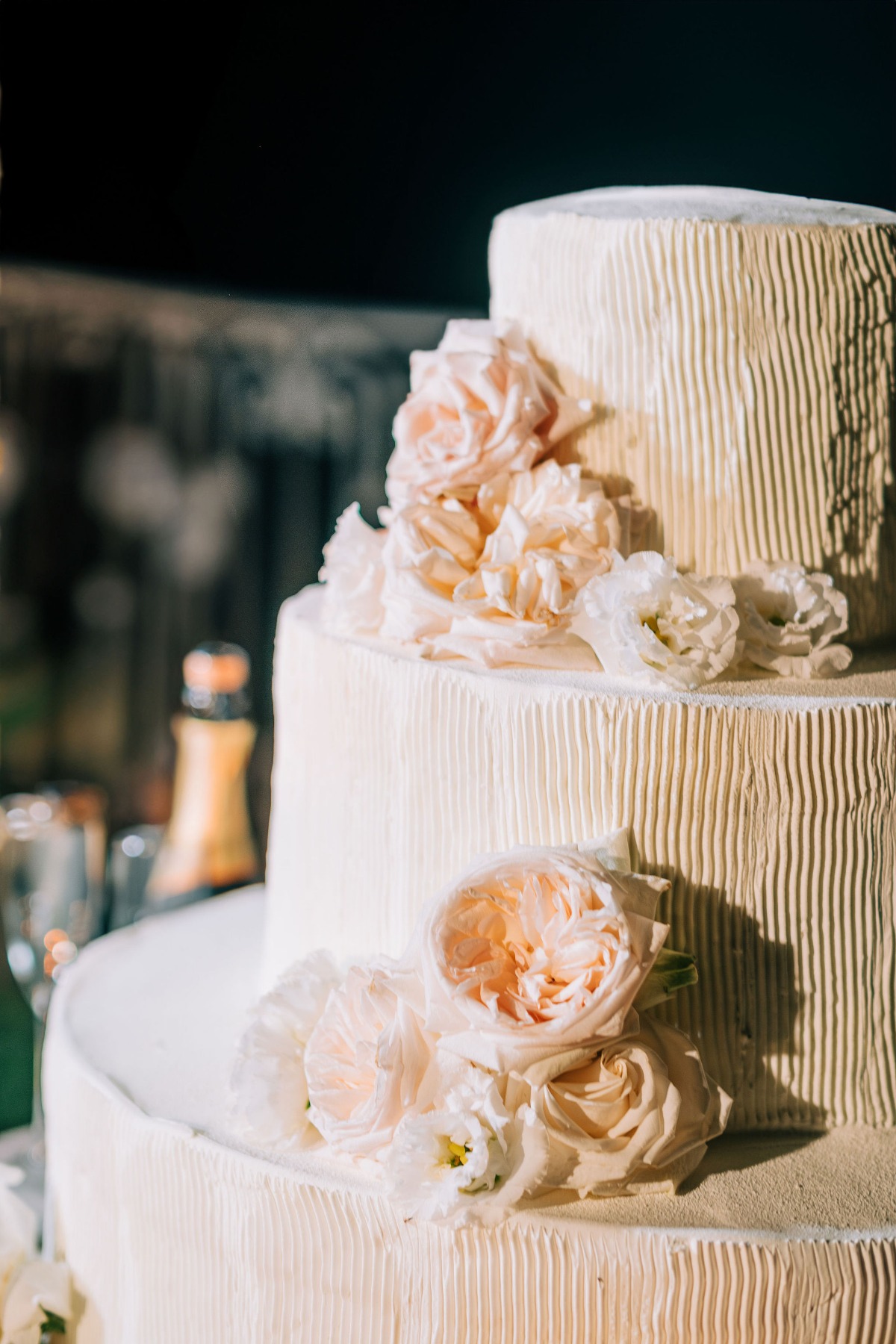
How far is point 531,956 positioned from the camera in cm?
102

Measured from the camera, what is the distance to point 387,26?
292 cm

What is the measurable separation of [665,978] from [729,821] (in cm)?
14

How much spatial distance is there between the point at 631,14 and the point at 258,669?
250 cm

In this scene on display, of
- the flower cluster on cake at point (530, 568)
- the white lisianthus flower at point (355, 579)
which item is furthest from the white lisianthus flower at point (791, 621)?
the white lisianthus flower at point (355, 579)

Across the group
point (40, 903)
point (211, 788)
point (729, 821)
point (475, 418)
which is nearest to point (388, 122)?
point (211, 788)

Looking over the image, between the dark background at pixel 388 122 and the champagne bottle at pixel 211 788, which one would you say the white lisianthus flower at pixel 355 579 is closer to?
the dark background at pixel 388 122

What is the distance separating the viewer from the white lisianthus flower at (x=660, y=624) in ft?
3.67

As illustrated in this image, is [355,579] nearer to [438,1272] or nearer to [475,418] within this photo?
[475,418]

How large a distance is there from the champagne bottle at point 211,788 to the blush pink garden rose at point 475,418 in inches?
75.4

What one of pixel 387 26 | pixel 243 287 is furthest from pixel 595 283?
pixel 243 287

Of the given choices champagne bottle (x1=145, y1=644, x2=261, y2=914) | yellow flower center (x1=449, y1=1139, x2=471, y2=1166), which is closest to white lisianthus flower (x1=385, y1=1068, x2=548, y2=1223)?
yellow flower center (x1=449, y1=1139, x2=471, y2=1166)

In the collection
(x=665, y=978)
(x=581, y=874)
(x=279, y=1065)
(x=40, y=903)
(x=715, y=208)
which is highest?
(x=715, y=208)

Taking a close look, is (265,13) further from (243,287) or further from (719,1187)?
(719,1187)

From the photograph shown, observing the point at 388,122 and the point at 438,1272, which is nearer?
the point at 438,1272
